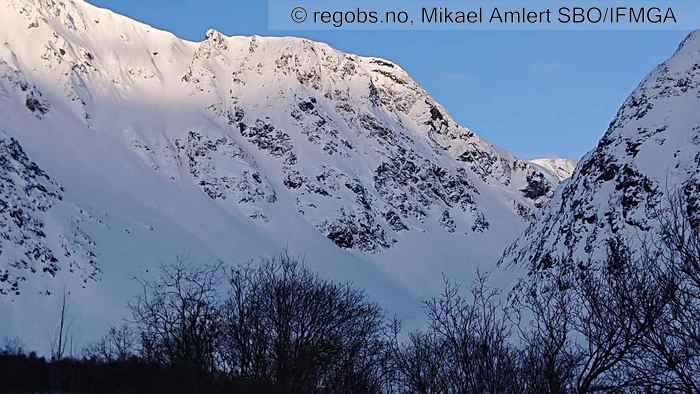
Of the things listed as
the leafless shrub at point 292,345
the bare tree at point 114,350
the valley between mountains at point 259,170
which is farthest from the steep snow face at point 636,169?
the leafless shrub at point 292,345

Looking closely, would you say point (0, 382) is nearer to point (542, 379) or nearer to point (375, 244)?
point (542, 379)

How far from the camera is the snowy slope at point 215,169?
301 ft

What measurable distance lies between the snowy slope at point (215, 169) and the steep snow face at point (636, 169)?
27118 mm

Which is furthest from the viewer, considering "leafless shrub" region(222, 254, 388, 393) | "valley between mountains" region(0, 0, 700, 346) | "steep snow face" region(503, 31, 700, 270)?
"valley between mountains" region(0, 0, 700, 346)

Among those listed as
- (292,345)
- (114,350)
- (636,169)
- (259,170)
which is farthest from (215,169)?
(292,345)

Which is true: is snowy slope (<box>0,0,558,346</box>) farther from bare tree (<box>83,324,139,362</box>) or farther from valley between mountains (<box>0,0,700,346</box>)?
bare tree (<box>83,324,139,362</box>)

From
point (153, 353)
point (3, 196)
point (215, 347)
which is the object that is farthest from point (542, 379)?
point (3, 196)

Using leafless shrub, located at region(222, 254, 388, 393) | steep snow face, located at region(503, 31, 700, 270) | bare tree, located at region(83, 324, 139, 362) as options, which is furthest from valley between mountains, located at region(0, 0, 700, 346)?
leafless shrub, located at region(222, 254, 388, 393)

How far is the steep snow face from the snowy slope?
89.0ft

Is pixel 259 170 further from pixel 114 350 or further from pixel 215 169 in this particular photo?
pixel 114 350

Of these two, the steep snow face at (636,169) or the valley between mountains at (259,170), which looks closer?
the steep snow face at (636,169)

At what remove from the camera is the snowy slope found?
3615 inches

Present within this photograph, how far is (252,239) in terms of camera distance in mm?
119750

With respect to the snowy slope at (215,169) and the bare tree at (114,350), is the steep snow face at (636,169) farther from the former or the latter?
the bare tree at (114,350)
